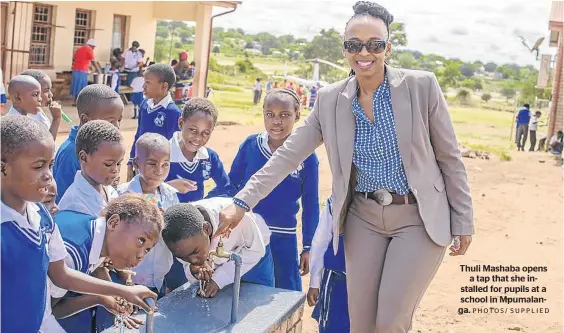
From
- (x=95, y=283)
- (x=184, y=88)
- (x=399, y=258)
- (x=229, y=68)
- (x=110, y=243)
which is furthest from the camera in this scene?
(x=229, y=68)

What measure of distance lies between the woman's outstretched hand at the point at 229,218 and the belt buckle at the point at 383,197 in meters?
0.58

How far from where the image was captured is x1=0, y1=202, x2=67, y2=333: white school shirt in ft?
7.01

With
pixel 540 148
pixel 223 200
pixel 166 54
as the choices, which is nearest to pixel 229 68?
pixel 166 54

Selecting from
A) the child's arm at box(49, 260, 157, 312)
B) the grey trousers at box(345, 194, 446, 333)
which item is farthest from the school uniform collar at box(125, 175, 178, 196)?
the child's arm at box(49, 260, 157, 312)

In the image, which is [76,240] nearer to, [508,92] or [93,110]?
[93,110]

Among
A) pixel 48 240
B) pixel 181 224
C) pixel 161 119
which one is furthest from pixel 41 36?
pixel 48 240

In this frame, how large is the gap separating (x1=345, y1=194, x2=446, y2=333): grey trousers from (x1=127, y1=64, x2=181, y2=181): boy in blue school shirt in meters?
2.34

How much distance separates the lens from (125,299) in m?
2.42

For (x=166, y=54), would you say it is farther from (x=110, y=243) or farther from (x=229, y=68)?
(x=110, y=243)

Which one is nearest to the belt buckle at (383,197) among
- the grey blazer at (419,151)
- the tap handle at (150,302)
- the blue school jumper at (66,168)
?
the grey blazer at (419,151)

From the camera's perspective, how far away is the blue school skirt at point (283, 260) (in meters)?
4.10

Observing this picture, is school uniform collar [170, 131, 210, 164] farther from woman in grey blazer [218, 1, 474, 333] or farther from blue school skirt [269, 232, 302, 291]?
woman in grey blazer [218, 1, 474, 333]

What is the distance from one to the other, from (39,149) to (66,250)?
484 millimetres

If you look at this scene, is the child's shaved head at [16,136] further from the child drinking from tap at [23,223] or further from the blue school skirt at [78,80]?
the blue school skirt at [78,80]
